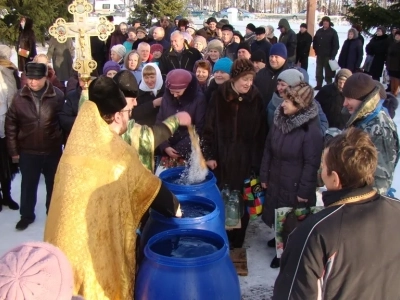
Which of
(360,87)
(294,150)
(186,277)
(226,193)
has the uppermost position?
(360,87)

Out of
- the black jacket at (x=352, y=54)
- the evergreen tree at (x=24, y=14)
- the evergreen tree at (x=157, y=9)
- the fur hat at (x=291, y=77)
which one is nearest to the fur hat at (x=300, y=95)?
the fur hat at (x=291, y=77)

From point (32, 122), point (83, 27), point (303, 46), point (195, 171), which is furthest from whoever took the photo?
point (303, 46)

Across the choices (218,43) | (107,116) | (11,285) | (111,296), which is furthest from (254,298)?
(218,43)

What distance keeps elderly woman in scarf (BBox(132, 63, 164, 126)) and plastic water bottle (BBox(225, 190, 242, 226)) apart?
4.35 ft

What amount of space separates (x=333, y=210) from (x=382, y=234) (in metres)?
0.21

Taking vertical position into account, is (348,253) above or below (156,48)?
below

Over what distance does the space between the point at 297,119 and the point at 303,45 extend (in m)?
10.1

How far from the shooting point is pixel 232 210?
4211 millimetres

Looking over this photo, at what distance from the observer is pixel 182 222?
2799mm

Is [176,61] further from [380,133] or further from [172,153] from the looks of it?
[380,133]

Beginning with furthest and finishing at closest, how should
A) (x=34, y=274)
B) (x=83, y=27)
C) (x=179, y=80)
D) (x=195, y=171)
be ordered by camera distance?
(x=83, y=27)
(x=179, y=80)
(x=195, y=171)
(x=34, y=274)

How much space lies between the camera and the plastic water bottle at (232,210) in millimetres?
4172

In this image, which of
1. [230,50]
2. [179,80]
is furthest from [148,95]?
[230,50]

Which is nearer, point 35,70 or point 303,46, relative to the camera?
point 35,70
